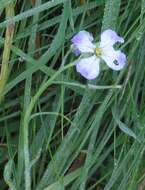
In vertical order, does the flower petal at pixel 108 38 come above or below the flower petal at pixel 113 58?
above

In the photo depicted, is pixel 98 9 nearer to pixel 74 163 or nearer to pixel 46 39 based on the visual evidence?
pixel 46 39

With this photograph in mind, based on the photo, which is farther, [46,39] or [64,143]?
[46,39]

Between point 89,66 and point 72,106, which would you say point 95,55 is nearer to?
point 89,66

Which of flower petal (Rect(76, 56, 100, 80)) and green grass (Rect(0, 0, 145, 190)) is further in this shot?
green grass (Rect(0, 0, 145, 190))

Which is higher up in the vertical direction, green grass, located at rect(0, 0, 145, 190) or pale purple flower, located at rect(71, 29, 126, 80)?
pale purple flower, located at rect(71, 29, 126, 80)

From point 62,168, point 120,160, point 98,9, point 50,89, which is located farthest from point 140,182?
point 98,9

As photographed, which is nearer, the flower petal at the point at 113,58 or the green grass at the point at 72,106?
the flower petal at the point at 113,58

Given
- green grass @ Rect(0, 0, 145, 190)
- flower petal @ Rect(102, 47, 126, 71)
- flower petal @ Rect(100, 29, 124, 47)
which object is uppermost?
flower petal @ Rect(100, 29, 124, 47)
